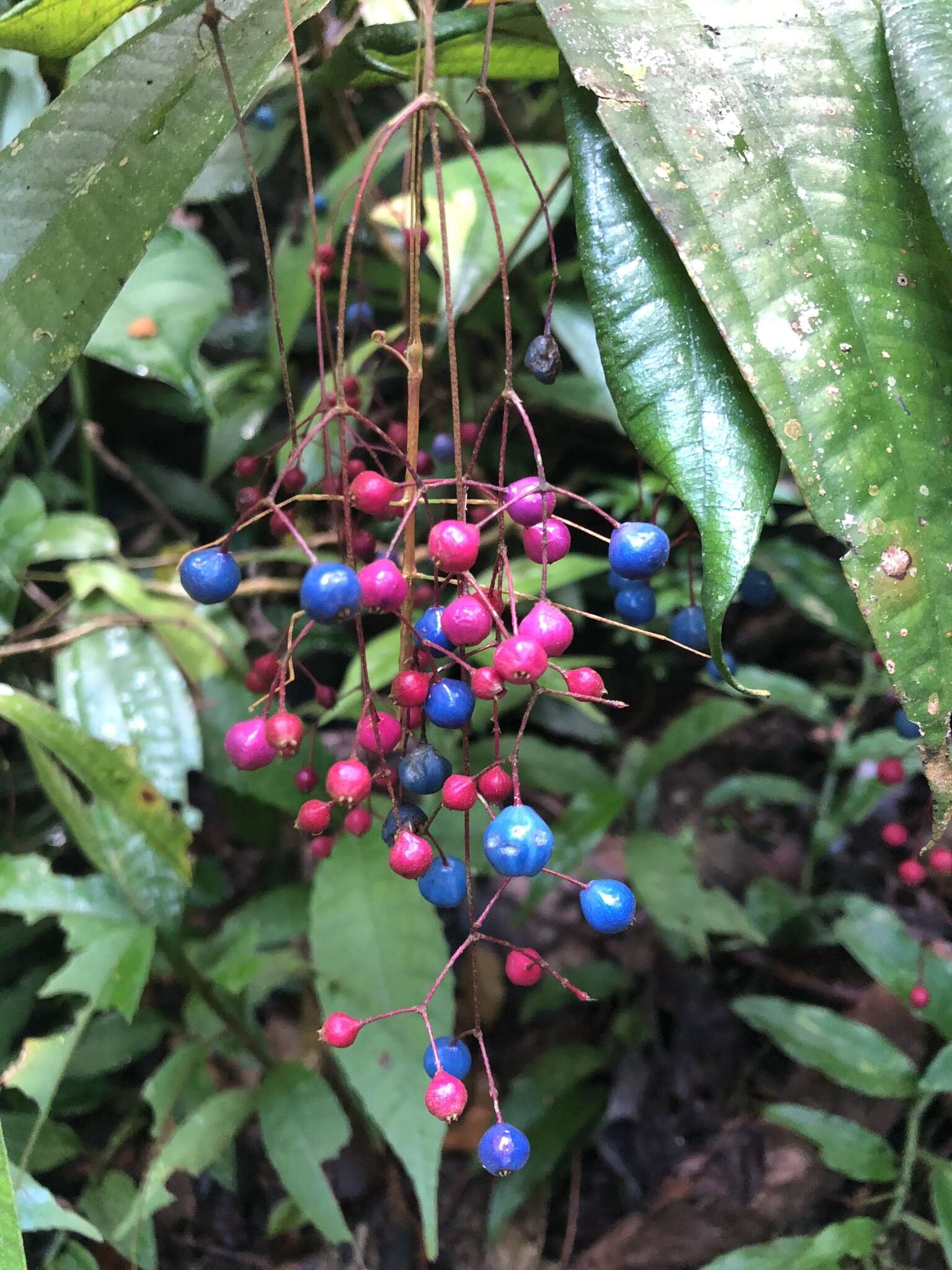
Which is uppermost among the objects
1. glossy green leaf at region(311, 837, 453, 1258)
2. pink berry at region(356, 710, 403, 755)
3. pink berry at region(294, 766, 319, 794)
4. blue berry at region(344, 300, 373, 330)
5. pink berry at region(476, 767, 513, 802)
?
blue berry at region(344, 300, 373, 330)

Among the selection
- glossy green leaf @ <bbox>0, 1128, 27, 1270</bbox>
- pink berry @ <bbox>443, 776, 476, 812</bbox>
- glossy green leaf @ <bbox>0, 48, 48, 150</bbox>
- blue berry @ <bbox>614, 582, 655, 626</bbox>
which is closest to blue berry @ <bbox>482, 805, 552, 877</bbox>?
pink berry @ <bbox>443, 776, 476, 812</bbox>

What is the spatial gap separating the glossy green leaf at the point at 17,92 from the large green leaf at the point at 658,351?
1112 mm

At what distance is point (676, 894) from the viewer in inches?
44.2

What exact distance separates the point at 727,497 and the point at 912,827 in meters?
1.34

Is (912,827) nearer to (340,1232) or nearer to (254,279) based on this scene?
(340,1232)

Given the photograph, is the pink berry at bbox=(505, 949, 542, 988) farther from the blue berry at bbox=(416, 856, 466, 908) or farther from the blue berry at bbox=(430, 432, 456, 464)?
the blue berry at bbox=(430, 432, 456, 464)

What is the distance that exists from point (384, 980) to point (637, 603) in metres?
0.50

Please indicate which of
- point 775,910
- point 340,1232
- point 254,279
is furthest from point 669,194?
point 254,279

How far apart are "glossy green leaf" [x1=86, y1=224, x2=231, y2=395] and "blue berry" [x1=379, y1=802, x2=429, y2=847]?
2.50 ft

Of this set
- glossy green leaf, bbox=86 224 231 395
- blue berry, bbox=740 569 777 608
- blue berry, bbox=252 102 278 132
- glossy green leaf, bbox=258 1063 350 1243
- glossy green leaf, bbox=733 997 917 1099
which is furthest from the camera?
blue berry, bbox=252 102 278 132

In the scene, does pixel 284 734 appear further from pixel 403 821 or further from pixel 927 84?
pixel 927 84

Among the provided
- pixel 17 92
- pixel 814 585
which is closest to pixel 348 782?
pixel 814 585

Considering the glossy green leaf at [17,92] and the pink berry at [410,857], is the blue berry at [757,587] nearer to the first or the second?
the pink berry at [410,857]

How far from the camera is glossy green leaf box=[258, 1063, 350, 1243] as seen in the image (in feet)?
3.12
